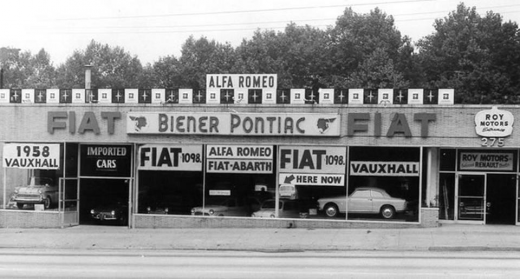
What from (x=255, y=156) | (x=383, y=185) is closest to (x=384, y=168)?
(x=383, y=185)

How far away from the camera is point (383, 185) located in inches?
985

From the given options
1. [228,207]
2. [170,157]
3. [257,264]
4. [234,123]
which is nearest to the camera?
[257,264]

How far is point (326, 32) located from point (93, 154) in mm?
39505

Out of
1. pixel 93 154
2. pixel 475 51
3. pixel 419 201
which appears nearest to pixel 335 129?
pixel 419 201

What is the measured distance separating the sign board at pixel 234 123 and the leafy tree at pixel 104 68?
42.4 m

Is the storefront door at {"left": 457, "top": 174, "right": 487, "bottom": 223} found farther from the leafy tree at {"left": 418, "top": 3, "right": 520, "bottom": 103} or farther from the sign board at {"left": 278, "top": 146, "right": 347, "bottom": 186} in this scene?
the leafy tree at {"left": 418, "top": 3, "right": 520, "bottom": 103}

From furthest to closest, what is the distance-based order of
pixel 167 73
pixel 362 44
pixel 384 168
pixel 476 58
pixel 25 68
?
pixel 25 68, pixel 167 73, pixel 362 44, pixel 476 58, pixel 384 168

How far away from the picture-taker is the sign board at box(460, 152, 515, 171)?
82.8ft

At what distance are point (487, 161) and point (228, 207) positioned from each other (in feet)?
34.5

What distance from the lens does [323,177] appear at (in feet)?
83.6

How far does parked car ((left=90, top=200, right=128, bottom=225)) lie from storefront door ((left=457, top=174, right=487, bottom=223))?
14057 mm

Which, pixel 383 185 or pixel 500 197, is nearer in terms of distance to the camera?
pixel 383 185

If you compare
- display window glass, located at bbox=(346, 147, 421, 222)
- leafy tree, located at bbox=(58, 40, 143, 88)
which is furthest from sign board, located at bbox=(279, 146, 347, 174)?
leafy tree, located at bbox=(58, 40, 143, 88)

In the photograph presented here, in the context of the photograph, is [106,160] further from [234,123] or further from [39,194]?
[234,123]
